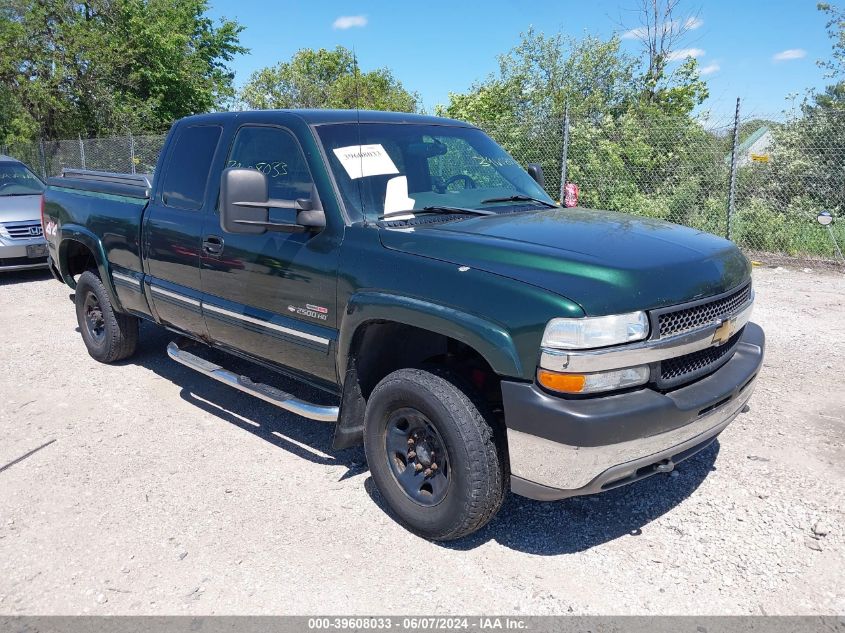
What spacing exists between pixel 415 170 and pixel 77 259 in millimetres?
3985

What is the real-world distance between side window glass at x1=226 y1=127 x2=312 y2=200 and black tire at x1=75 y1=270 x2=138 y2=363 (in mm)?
2142

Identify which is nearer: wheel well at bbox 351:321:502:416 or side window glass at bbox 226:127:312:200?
wheel well at bbox 351:321:502:416

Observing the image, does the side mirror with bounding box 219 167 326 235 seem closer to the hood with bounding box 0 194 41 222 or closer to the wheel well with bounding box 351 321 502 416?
the wheel well with bounding box 351 321 502 416

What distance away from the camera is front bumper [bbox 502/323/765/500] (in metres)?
2.56

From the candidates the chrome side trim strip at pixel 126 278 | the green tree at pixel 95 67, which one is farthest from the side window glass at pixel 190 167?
the green tree at pixel 95 67

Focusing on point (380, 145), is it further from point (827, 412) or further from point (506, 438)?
point (827, 412)

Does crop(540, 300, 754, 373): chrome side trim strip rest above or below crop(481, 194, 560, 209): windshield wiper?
below

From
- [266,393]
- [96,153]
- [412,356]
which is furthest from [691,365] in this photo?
[96,153]

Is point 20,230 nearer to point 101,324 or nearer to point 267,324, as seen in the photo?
point 101,324

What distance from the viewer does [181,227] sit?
4.34 m

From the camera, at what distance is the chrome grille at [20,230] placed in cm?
902

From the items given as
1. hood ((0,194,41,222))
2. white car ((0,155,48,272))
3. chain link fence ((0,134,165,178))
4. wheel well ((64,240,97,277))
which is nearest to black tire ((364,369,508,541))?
wheel well ((64,240,97,277))

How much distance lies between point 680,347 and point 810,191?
30.5 feet

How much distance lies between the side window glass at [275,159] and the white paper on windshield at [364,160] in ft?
0.70
